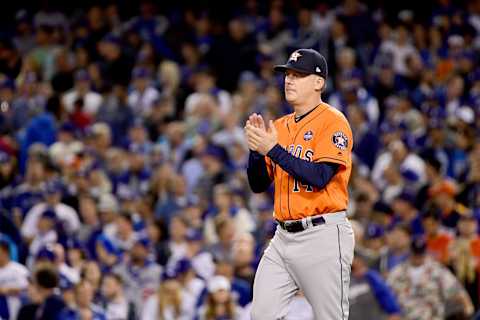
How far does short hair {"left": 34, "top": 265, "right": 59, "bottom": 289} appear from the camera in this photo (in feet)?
28.9

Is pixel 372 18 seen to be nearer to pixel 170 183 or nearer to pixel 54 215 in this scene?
pixel 170 183

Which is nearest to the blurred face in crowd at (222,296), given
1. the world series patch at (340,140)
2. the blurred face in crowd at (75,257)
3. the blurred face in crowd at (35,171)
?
the blurred face in crowd at (75,257)

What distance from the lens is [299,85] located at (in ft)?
19.9

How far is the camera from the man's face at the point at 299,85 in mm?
6070

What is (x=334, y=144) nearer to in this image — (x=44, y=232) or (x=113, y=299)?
(x=113, y=299)

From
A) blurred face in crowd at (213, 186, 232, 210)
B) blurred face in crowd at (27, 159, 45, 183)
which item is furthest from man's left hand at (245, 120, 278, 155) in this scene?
blurred face in crowd at (27, 159, 45, 183)

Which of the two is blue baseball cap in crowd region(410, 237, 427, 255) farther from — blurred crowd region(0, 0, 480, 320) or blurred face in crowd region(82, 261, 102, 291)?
blurred face in crowd region(82, 261, 102, 291)

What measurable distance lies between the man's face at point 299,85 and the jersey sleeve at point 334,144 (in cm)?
20

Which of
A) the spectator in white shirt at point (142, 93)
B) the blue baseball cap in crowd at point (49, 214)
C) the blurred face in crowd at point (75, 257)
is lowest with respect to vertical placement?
the blurred face in crowd at point (75, 257)

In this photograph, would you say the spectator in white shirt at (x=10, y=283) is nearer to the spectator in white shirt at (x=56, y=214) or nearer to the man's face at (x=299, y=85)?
the spectator in white shirt at (x=56, y=214)

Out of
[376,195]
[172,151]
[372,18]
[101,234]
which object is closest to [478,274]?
[376,195]

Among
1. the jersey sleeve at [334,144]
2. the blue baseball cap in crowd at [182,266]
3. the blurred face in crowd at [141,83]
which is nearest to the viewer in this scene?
the jersey sleeve at [334,144]

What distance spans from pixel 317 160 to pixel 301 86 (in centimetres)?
41

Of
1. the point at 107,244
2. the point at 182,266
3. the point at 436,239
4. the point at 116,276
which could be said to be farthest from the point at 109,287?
the point at 436,239
